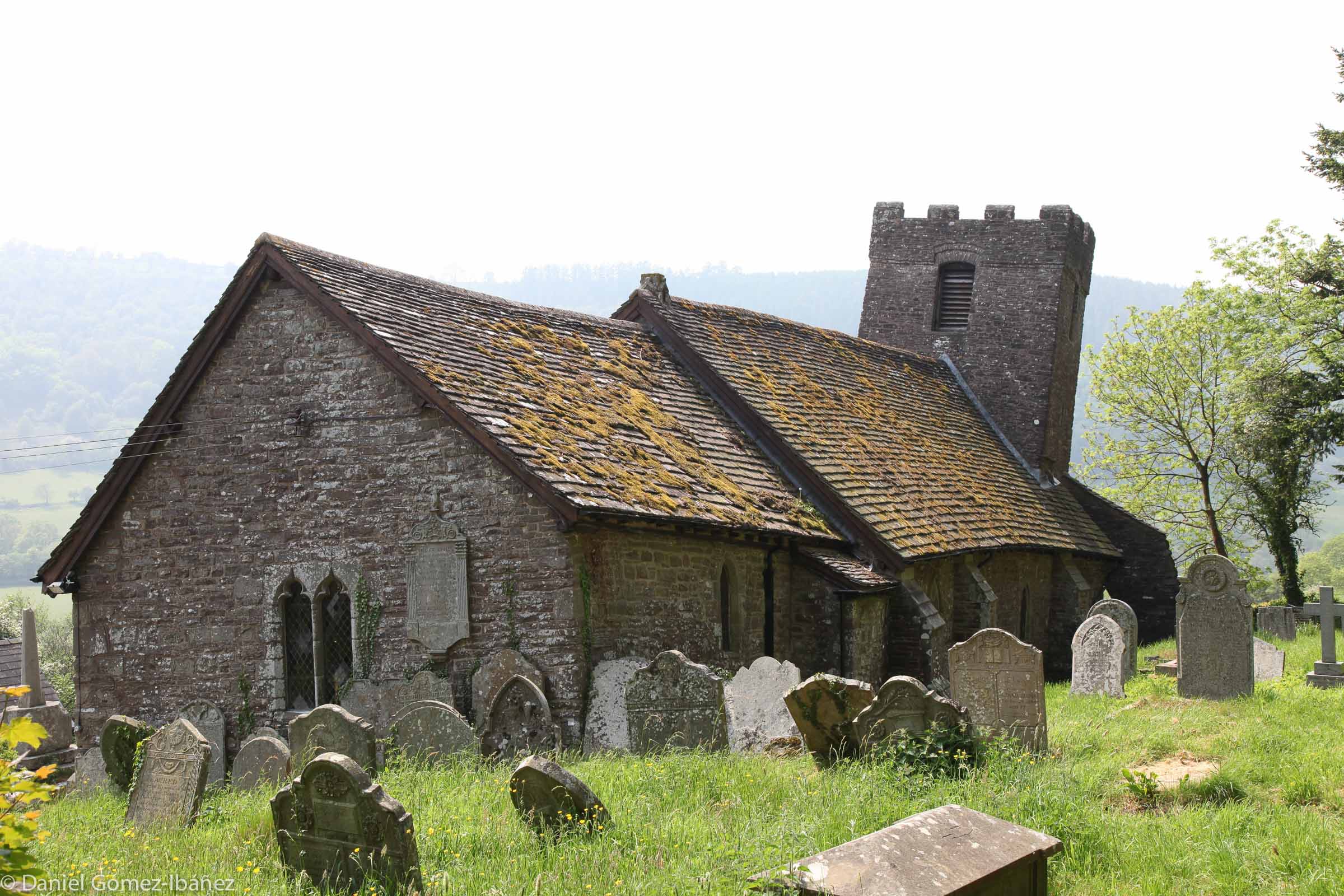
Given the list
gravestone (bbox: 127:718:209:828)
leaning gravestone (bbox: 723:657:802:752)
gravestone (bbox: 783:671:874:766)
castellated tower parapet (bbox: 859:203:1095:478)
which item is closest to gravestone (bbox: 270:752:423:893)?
gravestone (bbox: 127:718:209:828)

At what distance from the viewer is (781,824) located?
8352 mm

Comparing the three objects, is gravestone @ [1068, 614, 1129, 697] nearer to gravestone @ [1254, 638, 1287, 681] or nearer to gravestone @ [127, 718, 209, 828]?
gravestone @ [1254, 638, 1287, 681]

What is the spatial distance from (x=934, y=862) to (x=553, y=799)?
281 cm

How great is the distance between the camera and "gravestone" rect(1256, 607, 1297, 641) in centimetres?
2438

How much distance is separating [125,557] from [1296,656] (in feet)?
57.2

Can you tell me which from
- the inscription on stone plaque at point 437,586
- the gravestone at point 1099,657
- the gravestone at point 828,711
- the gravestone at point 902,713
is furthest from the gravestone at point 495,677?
the gravestone at point 1099,657

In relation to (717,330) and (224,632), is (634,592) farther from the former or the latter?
(717,330)

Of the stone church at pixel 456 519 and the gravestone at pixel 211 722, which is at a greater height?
the stone church at pixel 456 519

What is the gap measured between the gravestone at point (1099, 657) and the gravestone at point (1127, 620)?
57cm

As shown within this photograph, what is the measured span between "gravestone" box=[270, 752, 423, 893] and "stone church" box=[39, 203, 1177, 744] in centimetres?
590

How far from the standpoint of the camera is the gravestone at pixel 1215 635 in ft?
48.9

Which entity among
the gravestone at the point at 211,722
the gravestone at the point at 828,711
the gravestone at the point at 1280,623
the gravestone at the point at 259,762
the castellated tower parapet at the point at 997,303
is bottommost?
the gravestone at the point at 1280,623

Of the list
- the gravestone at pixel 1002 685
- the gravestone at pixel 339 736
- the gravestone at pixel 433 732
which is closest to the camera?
the gravestone at pixel 339 736

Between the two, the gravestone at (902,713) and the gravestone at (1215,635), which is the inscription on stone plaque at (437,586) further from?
the gravestone at (1215,635)
